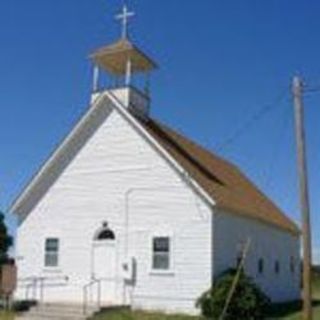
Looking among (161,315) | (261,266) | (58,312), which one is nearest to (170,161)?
(161,315)

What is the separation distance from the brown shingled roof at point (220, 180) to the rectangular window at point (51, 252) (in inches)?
240

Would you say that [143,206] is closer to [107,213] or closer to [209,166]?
[107,213]

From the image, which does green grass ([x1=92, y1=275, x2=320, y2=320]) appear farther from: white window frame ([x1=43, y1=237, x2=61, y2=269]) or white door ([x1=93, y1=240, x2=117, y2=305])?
white window frame ([x1=43, y1=237, x2=61, y2=269])

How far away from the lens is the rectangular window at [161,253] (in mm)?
32844

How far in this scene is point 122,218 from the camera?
1344 inches

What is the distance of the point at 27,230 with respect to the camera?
1444 inches

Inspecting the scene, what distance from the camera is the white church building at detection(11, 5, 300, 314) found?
3250cm

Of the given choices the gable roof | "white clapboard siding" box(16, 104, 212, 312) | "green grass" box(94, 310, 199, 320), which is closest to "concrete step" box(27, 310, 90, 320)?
"green grass" box(94, 310, 199, 320)

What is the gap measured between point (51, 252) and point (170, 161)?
6.67 m

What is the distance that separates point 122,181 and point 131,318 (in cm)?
620

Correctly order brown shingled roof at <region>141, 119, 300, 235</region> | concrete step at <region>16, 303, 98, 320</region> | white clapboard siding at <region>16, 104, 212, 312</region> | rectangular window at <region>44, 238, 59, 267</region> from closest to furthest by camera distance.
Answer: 1. concrete step at <region>16, 303, 98, 320</region>
2. white clapboard siding at <region>16, 104, 212, 312</region>
3. brown shingled roof at <region>141, 119, 300, 235</region>
4. rectangular window at <region>44, 238, 59, 267</region>

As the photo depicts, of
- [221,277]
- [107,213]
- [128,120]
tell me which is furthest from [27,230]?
[221,277]

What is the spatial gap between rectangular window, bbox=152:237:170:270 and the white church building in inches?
1.8

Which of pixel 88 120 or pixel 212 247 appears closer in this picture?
pixel 212 247
